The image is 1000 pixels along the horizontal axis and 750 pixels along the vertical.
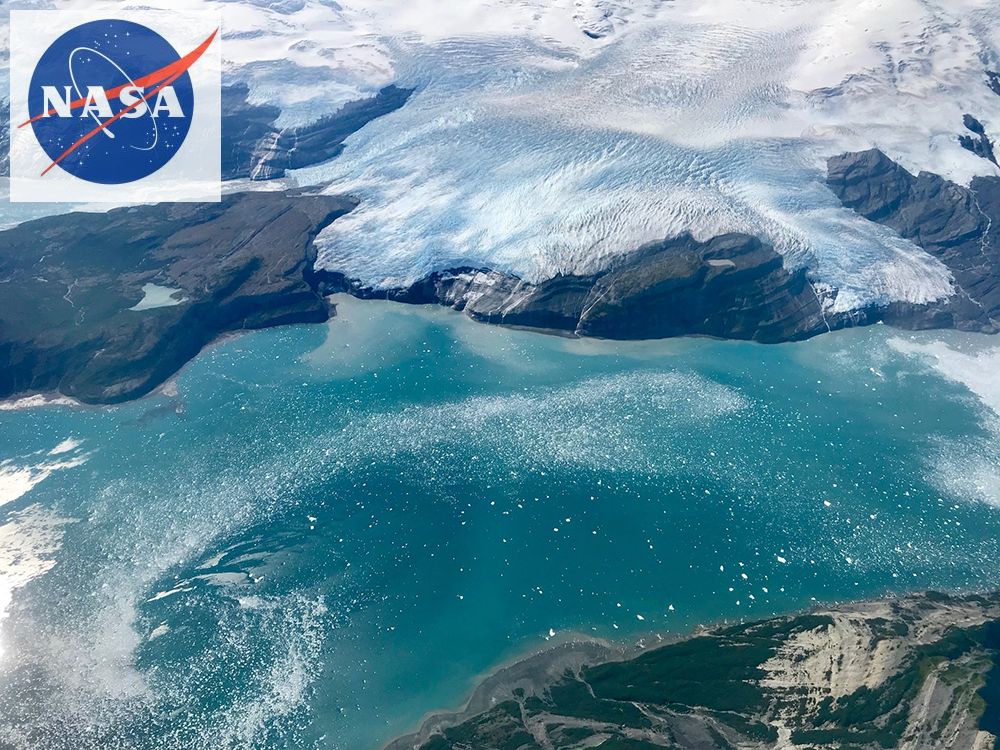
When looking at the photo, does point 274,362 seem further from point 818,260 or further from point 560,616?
point 818,260

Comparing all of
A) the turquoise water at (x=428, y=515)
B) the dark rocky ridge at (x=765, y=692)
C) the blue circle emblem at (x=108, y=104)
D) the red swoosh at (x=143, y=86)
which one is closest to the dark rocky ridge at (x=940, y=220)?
the turquoise water at (x=428, y=515)

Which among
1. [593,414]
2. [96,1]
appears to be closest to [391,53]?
[96,1]

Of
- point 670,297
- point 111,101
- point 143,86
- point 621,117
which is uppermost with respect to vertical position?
point 143,86

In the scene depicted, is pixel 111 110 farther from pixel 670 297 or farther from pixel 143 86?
pixel 670 297

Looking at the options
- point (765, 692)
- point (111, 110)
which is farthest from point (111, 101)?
point (765, 692)

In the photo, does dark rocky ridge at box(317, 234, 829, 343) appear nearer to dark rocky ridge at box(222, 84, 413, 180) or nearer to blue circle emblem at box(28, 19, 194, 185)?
dark rocky ridge at box(222, 84, 413, 180)

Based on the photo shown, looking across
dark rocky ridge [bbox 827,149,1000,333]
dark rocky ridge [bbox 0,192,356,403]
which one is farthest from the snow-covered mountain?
dark rocky ridge [bbox 0,192,356,403]
